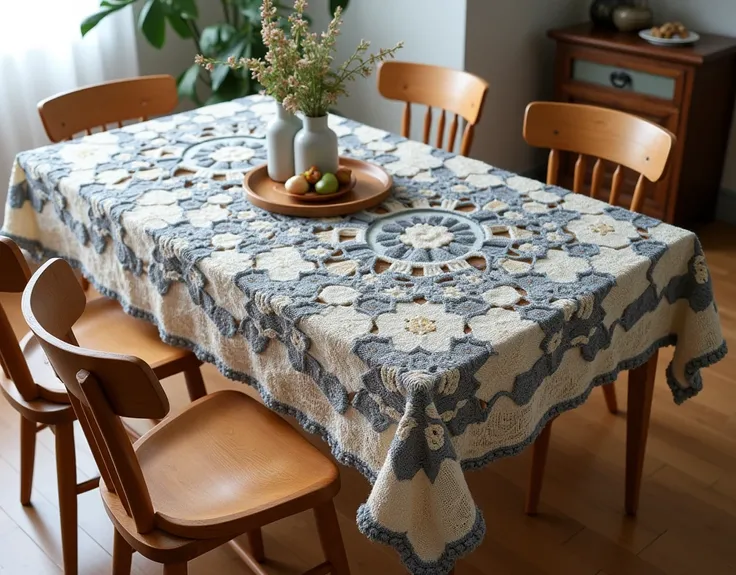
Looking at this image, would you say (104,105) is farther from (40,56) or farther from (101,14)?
(40,56)

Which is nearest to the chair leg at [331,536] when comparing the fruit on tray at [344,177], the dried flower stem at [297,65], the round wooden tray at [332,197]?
the round wooden tray at [332,197]

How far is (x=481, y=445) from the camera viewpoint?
151cm

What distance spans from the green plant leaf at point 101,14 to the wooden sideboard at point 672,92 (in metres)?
1.71

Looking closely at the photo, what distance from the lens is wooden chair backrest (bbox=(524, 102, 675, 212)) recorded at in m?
2.06

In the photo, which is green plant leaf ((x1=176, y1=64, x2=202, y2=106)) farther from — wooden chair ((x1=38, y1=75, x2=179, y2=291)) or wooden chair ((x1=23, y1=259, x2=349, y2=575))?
wooden chair ((x1=23, y1=259, x2=349, y2=575))

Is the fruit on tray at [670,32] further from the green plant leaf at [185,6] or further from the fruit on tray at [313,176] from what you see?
the fruit on tray at [313,176]

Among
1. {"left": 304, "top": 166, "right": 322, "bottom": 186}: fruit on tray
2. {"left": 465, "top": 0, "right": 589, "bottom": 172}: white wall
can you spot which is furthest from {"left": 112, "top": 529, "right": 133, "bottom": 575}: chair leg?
{"left": 465, "top": 0, "right": 589, "bottom": 172}: white wall

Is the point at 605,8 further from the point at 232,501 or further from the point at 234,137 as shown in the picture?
the point at 232,501

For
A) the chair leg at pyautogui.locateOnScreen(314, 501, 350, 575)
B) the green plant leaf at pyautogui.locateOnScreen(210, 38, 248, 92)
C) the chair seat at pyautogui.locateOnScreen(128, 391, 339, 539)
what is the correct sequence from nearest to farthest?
the chair seat at pyautogui.locateOnScreen(128, 391, 339, 539) → the chair leg at pyautogui.locateOnScreen(314, 501, 350, 575) → the green plant leaf at pyautogui.locateOnScreen(210, 38, 248, 92)

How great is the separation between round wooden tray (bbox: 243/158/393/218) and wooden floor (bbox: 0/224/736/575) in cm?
76

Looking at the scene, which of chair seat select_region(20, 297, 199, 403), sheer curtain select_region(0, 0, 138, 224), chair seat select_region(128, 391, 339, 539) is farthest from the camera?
sheer curtain select_region(0, 0, 138, 224)

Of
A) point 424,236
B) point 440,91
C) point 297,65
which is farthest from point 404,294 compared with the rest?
point 440,91

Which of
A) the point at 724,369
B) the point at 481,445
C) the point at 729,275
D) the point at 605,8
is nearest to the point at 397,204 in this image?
the point at 481,445

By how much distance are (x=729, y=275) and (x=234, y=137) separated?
199 centimetres
